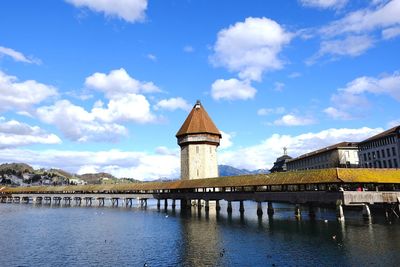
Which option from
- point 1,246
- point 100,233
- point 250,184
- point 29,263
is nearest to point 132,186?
point 250,184

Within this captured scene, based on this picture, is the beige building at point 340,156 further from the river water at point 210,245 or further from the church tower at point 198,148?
the river water at point 210,245

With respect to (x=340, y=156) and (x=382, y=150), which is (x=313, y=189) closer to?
(x=382, y=150)

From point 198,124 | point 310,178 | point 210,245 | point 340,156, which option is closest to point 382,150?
point 340,156

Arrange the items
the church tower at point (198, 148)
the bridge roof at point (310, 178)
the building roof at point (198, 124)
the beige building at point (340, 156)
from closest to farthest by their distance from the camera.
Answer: the bridge roof at point (310, 178) < the church tower at point (198, 148) < the building roof at point (198, 124) < the beige building at point (340, 156)

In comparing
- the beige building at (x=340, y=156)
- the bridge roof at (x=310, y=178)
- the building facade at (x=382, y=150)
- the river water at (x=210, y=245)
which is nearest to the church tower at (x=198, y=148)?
the bridge roof at (x=310, y=178)

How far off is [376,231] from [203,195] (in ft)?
90.0

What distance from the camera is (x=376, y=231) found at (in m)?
25.9

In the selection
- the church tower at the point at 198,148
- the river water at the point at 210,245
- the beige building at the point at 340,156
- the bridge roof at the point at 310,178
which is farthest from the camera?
the beige building at the point at 340,156

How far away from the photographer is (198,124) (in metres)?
67.6

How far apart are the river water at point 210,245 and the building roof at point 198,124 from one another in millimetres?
34689

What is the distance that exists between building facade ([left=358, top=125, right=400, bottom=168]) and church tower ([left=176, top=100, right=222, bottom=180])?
26965 mm

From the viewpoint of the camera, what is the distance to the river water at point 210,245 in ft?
61.4

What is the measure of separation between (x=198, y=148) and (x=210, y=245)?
43.8 meters

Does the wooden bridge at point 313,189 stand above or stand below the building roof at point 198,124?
below
